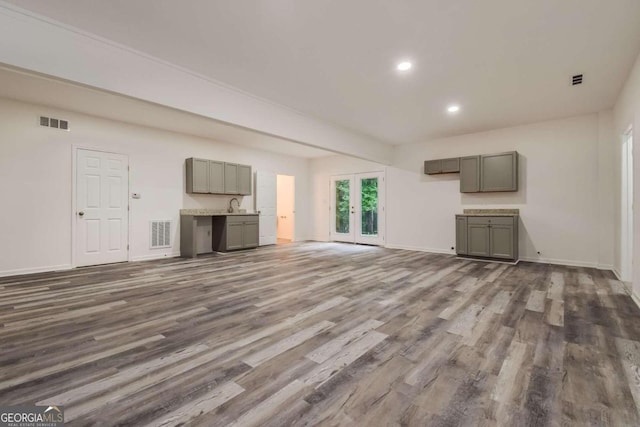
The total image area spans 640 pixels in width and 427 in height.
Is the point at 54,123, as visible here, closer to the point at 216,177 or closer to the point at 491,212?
the point at 216,177

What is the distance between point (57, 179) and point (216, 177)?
290 cm

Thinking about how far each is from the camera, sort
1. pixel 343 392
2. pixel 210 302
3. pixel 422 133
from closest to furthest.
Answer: pixel 343 392 < pixel 210 302 < pixel 422 133

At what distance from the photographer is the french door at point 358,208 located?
8.38m

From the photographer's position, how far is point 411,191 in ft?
24.9

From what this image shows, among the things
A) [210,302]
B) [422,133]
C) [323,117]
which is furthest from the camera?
[422,133]

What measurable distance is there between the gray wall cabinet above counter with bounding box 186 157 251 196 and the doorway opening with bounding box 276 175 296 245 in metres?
2.08

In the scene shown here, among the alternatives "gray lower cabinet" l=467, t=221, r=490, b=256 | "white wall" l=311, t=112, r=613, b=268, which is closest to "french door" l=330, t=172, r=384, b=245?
"white wall" l=311, t=112, r=613, b=268

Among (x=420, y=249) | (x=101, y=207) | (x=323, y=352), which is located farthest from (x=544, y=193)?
(x=101, y=207)

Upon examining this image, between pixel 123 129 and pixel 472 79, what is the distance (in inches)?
250

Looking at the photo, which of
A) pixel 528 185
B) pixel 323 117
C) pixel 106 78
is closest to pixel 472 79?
pixel 323 117

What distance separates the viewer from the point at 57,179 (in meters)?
5.01

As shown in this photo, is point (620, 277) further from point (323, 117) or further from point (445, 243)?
point (323, 117)

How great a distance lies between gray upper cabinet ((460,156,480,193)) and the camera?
20.4ft

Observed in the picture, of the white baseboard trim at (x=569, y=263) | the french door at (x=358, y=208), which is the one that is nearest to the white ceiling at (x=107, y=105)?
the french door at (x=358, y=208)
